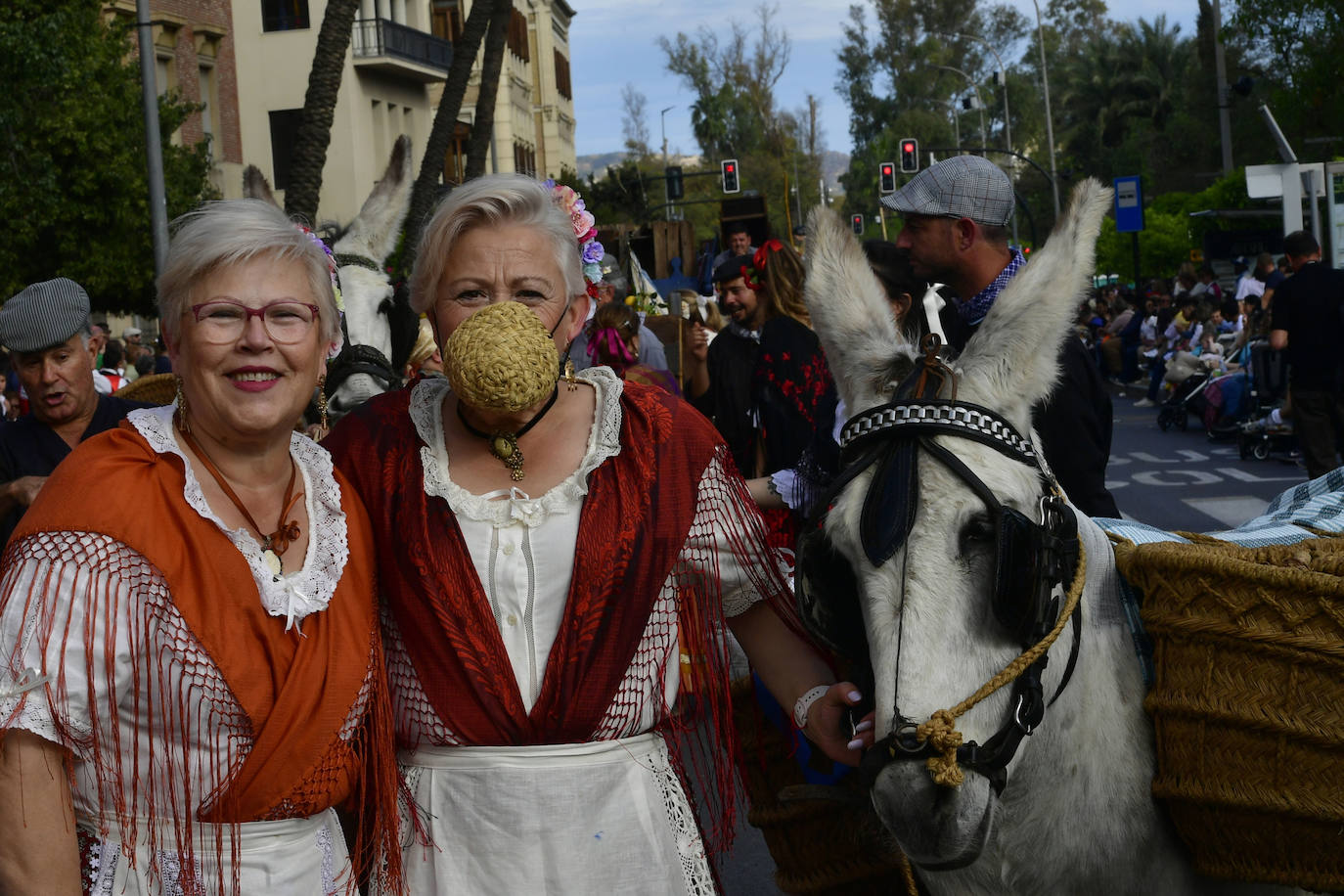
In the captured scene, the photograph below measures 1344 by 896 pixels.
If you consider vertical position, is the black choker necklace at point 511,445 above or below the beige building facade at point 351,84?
below

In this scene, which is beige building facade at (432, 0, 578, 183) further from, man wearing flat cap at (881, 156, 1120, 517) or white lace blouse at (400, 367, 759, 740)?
white lace blouse at (400, 367, 759, 740)

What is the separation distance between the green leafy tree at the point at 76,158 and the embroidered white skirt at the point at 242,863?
20.9 metres

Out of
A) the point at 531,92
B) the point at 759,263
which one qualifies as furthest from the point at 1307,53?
the point at 531,92

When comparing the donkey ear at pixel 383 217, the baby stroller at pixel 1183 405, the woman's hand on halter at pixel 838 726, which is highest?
the donkey ear at pixel 383 217

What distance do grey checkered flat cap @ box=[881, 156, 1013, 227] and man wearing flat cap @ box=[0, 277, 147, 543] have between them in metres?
3.30

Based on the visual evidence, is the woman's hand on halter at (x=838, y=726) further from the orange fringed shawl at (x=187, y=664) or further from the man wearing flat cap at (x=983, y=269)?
the man wearing flat cap at (x=983, y=269)

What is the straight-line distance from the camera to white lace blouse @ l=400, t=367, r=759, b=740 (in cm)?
274

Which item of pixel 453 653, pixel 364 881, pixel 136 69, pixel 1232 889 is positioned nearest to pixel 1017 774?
pixel 1232 889

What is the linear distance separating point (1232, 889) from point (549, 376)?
1731mm

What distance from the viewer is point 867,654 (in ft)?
8.84

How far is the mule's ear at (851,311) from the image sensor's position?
2.81 metres

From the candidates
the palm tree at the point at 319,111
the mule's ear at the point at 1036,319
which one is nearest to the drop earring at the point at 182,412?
the mule's ear at the point at 1036,319

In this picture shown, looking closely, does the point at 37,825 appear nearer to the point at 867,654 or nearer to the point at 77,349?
the point at 867,654

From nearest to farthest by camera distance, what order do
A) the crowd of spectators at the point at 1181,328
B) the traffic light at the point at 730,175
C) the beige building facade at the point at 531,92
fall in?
1. the crowd of spectators at the point at 1181,328
2. the traffic light at the point at 730,175
3. the beige building facade at the point at 531,92
